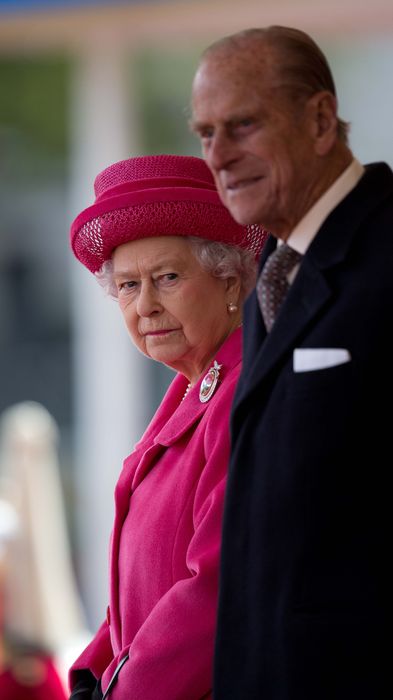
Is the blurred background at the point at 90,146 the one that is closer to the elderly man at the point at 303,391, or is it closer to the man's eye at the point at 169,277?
the man's eye at the point at 169,277

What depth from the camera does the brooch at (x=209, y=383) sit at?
85.4 inches

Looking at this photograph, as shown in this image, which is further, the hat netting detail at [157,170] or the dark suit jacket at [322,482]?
the hat netting detail at [157,170]

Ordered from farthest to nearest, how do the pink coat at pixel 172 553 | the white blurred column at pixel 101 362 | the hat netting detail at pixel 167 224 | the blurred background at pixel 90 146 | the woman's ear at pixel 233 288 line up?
the white blurred column at pixel 101 362 < the blurred background at pixel 90 146 < the woman's ear at pixel 233 288 < the hat netting detail at pixel 167 224 < the pink coat at pixel 172 553

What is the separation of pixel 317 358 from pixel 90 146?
5680mm

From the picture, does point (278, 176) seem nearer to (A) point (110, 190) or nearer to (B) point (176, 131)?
(A) point (110, 190)

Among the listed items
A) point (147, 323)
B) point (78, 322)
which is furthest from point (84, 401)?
point (147, 323)

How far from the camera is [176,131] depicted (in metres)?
7.05

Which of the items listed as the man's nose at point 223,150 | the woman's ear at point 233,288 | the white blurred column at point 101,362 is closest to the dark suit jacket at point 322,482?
the man's nose at point 223,150

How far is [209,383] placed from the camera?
219 centimetres

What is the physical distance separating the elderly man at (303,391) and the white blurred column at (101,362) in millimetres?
5113

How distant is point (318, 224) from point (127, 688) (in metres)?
0.94

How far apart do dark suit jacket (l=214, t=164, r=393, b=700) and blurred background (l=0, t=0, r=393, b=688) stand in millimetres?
3990

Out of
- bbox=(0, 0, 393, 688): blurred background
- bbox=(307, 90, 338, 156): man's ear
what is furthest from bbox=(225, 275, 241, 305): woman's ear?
bbox=(0, 0, 393, 688): blurred background

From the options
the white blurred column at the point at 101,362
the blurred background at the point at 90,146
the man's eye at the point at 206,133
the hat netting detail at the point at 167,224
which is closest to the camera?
the man's eye at the point at 206,133
